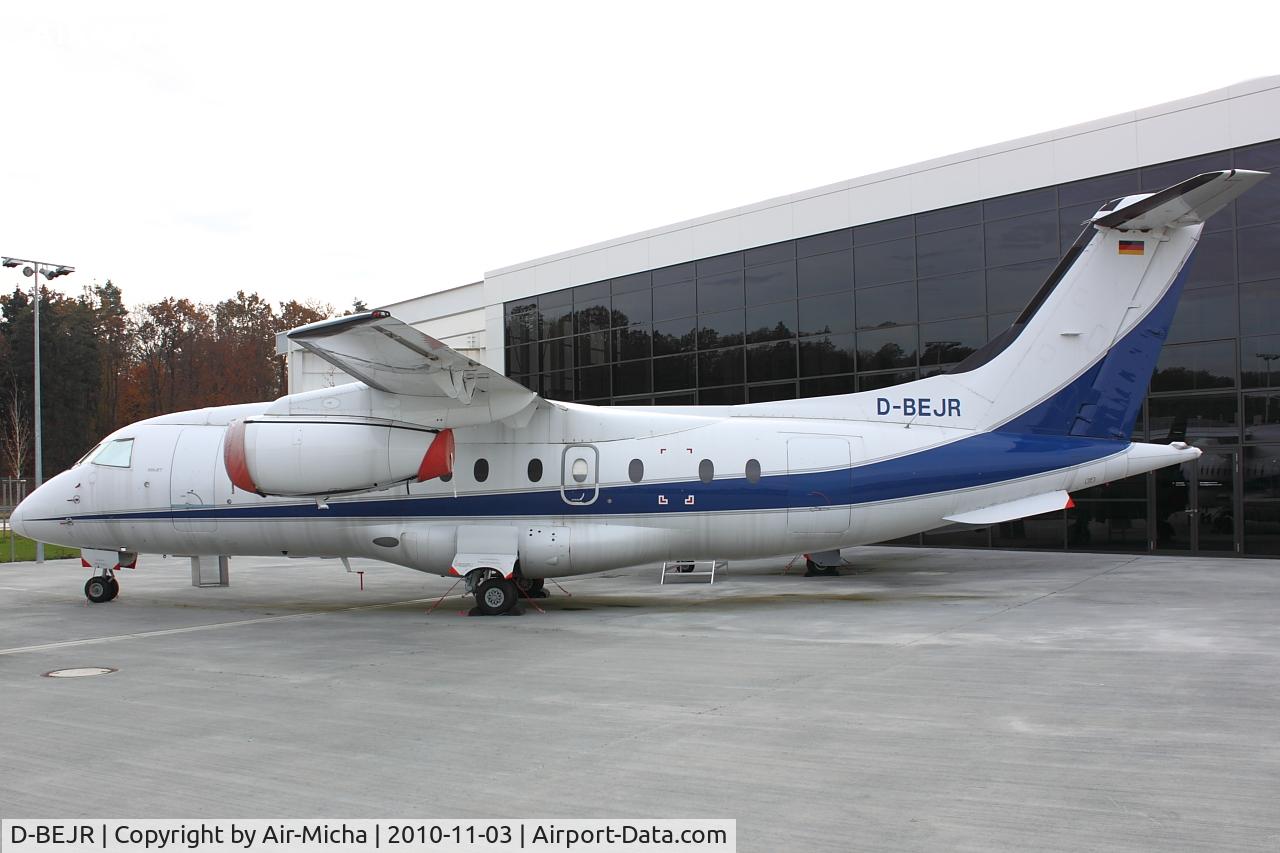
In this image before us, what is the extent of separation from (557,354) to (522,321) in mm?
2396

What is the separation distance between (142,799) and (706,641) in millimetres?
7136

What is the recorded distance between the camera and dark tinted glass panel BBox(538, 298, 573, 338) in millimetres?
32406

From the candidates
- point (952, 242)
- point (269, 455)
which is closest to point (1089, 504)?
point (952, 242)

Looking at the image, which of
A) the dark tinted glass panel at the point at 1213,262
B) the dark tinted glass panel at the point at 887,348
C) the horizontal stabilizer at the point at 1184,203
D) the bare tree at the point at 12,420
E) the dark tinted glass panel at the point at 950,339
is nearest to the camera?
the horizontal stabilizer at the point at 1184,203

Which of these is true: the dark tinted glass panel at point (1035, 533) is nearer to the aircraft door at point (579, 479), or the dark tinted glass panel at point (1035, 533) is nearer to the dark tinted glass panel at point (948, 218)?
the dark tinted glass panel at point (948, 218)

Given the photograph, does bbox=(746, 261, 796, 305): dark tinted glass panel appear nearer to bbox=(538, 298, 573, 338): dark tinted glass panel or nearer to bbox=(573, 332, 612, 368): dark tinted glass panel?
bbox=(573, 332, 612, 368): dark tinted glass panel

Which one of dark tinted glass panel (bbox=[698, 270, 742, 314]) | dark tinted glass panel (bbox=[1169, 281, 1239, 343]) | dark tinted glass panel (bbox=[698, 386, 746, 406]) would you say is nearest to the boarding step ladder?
dark tinted glass panel (bbox=[698, 386, 746, 406])

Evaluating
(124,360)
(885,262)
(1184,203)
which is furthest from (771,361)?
(124,360)

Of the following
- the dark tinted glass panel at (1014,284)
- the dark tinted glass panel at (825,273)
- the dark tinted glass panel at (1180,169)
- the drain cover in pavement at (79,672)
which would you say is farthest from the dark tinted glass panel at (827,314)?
the drain cover in pavement at (79,672)

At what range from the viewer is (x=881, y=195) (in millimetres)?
24891

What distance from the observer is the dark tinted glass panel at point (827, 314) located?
25.7 meters

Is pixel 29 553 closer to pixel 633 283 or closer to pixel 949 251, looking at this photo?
pixel 633 283

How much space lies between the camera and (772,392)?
27.2 m

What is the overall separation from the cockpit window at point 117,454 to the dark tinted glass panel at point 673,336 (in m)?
17.2
